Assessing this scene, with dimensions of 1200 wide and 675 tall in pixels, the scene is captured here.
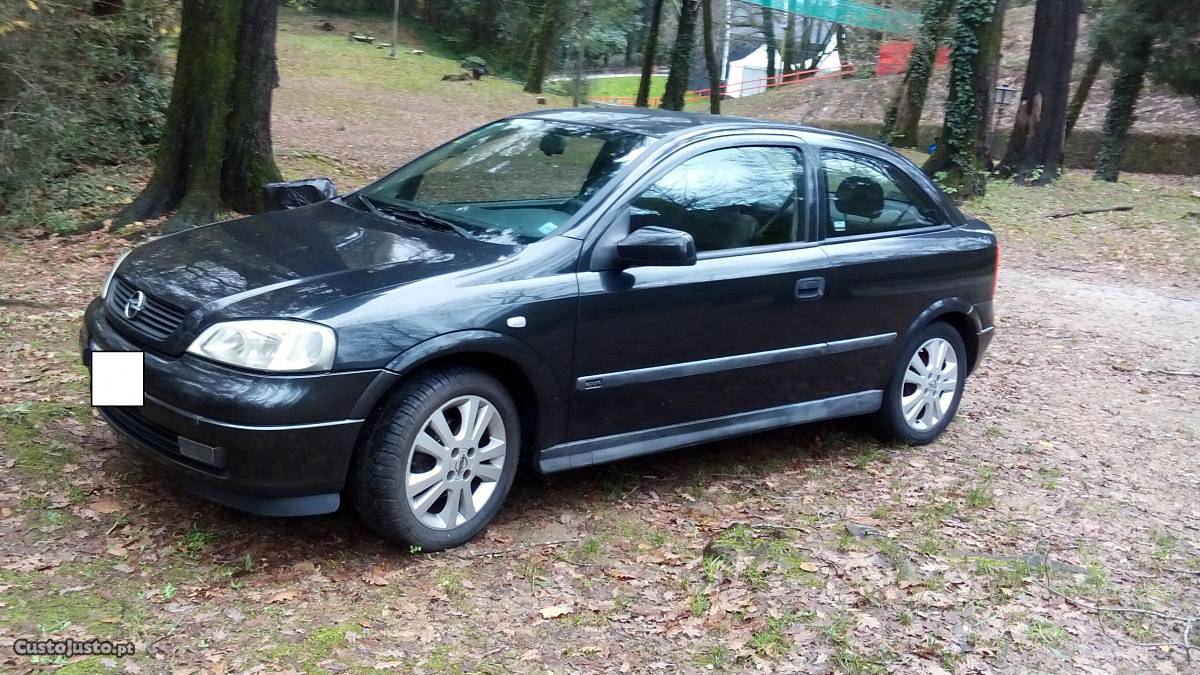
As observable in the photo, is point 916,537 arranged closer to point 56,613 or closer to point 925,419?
point 925,419

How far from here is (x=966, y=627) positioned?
4.08m

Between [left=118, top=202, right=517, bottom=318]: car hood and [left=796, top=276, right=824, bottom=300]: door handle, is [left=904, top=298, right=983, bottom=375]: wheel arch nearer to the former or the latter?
[left=796, top=276, right=824, bottom=300]: door handle

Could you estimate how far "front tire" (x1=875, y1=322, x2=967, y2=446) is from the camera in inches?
231

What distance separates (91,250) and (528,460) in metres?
5.48

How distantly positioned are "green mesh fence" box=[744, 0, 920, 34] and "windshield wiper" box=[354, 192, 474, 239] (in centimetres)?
3253

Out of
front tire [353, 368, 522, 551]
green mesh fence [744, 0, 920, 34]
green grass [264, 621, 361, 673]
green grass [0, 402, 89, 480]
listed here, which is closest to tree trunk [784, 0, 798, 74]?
green mesh fence [744, 0, 920, 34]

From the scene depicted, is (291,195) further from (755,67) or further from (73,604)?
(755,67)

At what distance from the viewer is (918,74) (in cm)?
2805

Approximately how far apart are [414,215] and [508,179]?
506mm

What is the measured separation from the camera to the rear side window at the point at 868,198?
5461 millimetres

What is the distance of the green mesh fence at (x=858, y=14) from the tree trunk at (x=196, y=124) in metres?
29.3

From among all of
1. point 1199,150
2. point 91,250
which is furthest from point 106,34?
point 1199,150

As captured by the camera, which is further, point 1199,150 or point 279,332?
point 1199,150

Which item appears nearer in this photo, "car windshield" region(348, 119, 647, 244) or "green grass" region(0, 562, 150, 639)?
"green grass" region(0, 562, 150, 639)
